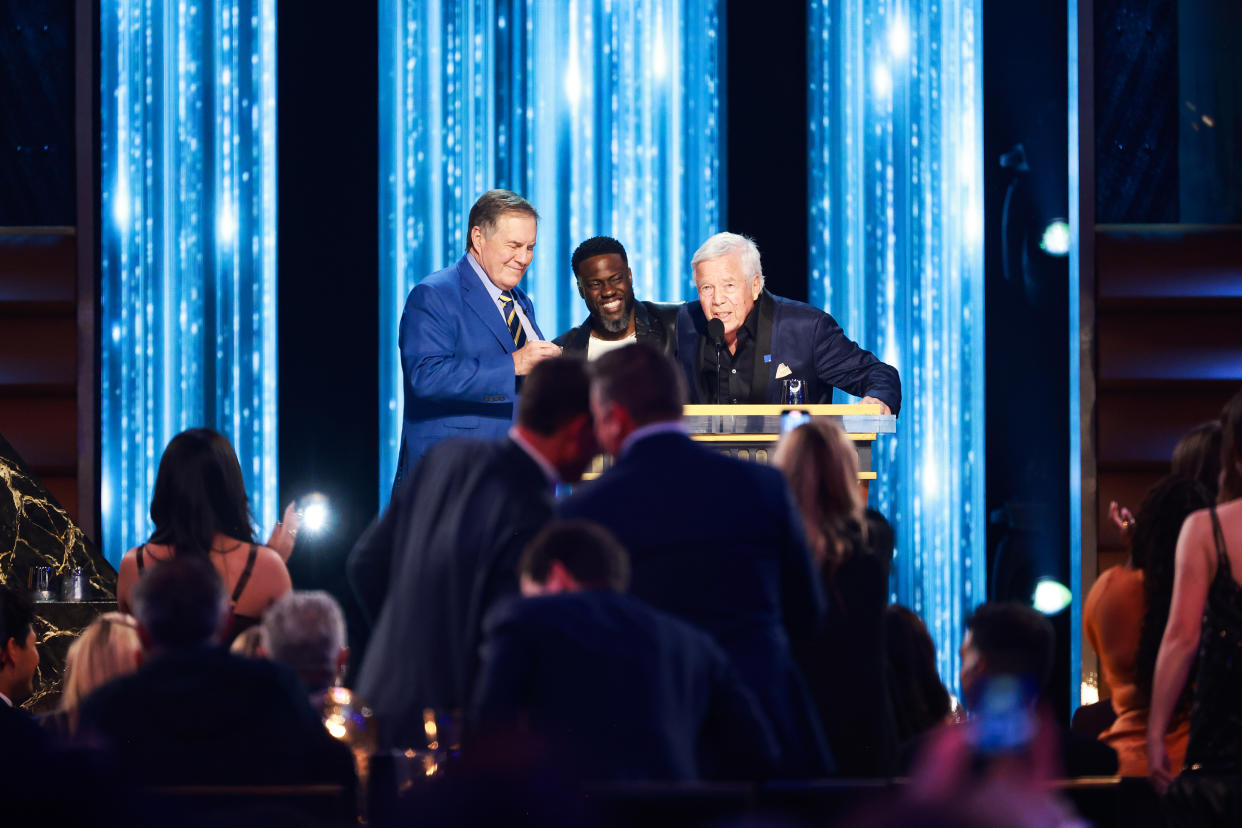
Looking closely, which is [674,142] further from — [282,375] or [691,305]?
[282,375]

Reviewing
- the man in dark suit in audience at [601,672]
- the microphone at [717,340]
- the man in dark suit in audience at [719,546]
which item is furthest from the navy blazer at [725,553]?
the microphone at [717,340]

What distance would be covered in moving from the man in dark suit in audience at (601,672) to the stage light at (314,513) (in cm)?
340

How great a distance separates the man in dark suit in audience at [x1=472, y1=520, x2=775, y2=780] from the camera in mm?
1787

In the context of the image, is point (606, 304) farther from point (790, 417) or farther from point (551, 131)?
point (551, 131)

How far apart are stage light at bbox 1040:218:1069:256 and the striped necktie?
6.46 ft

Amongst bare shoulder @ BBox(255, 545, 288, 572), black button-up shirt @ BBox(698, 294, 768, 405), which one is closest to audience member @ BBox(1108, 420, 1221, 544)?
black button-up shirt @ BBox(698, 294, 768, 405)

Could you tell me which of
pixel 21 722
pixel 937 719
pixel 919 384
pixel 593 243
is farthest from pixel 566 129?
pixel 21 722

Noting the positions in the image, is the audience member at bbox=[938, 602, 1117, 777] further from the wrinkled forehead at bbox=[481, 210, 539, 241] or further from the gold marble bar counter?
the gold marble bar counter

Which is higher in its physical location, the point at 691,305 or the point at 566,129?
the point at 566,129

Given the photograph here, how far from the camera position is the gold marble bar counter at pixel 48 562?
384 cm

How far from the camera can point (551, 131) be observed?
536 centimetres

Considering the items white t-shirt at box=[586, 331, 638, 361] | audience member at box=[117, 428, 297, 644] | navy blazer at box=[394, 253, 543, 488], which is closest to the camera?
audience member at box=[117, 428, 297, 644]

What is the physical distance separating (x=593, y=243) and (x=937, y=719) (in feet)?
6.94

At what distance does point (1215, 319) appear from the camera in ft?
17.1
